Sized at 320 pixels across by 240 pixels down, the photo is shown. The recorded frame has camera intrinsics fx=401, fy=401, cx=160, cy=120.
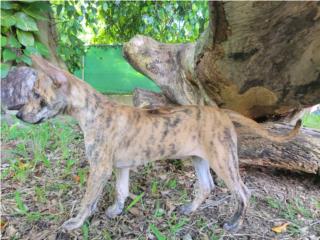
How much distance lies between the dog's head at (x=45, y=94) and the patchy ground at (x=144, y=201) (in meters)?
0.81

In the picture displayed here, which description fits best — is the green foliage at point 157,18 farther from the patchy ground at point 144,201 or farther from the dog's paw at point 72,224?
the dog's paw at point 72,224

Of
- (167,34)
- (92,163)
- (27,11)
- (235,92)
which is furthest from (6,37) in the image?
(235,92)

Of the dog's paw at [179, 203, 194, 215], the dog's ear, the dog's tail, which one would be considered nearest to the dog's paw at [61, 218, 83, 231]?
the dog's paw at [179, 203, 194, 215]

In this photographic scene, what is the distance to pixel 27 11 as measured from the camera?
16.0ft

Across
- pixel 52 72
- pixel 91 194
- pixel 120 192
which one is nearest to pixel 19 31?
pixel 52 72

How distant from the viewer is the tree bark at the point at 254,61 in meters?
1.94

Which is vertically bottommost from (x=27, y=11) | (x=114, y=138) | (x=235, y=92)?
(x=114, y=138)

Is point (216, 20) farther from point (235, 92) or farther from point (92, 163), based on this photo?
point (92, 163)

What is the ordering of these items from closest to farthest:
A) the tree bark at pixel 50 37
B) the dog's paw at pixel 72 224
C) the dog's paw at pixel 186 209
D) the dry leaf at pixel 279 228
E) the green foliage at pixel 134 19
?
the dog's paw at pixel 72 224 < the dry leaf at pixel 279 228 < the dog's paw at pixel 186 209 < the tree bark at pixel 50 37 < the green foliage at pixel 134 19

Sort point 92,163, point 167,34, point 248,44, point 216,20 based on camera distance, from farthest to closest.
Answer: point 167,34, point 92,163, point 248,44, point 216,20

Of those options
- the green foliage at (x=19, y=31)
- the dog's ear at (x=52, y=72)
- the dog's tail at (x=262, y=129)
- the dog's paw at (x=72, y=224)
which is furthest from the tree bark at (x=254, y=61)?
the green foliage at (x=19, y=31)

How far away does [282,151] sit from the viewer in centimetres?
345

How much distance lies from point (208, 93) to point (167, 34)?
3453 millimetres

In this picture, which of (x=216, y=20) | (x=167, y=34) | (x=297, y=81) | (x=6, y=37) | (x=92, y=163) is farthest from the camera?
(x=167, y=34)
